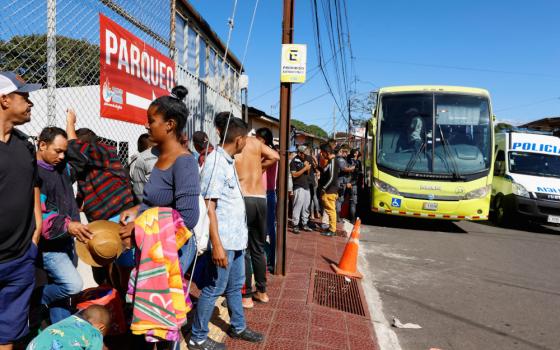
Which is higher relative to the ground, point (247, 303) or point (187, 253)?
point (187, 253)

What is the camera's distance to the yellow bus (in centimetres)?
875

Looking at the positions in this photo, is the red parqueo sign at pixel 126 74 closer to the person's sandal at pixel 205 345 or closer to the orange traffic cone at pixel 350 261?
the person's sandal at pixel 205 345

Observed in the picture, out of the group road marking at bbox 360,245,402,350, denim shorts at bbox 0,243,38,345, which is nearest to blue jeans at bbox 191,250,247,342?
denim shorts at bbox 0,243,38,345

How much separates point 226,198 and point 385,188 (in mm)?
6606

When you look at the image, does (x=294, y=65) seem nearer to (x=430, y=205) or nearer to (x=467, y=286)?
(x=467, y=286)

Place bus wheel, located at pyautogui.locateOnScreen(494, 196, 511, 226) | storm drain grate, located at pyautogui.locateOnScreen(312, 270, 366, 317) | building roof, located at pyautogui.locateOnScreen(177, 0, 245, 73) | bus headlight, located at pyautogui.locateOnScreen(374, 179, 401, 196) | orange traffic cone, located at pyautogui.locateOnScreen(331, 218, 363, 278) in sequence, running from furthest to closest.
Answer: bus wheel, located at pyautogui.locateOnScreen(494, 196, 511, 226)
bus headlight, located at pyautogui.locateOnScreen(374, 179, 401, 196)
building roof, located at pyautogui.locateOnScreen(177, 0, 245, 73)
orange traffic cone, located at pyautogui.locateOnScreen(331, 218, 363, 278)
storm drain grate, located at pyautogui.locateOnScreen(312, 270, 366, 317)

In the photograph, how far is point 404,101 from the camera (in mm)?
9516

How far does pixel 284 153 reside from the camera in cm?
494

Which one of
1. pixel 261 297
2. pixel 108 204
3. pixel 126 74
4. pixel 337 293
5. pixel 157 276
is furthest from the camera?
pixel 337 293

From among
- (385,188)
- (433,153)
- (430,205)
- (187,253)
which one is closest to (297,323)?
(187,253)

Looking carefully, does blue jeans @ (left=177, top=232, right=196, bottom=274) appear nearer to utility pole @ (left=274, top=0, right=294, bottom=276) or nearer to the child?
the child

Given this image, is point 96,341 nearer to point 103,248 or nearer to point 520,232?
point 103,248

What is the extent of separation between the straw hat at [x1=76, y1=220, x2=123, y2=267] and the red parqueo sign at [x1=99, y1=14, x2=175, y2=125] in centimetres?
187

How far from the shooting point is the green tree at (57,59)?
9.53ft
